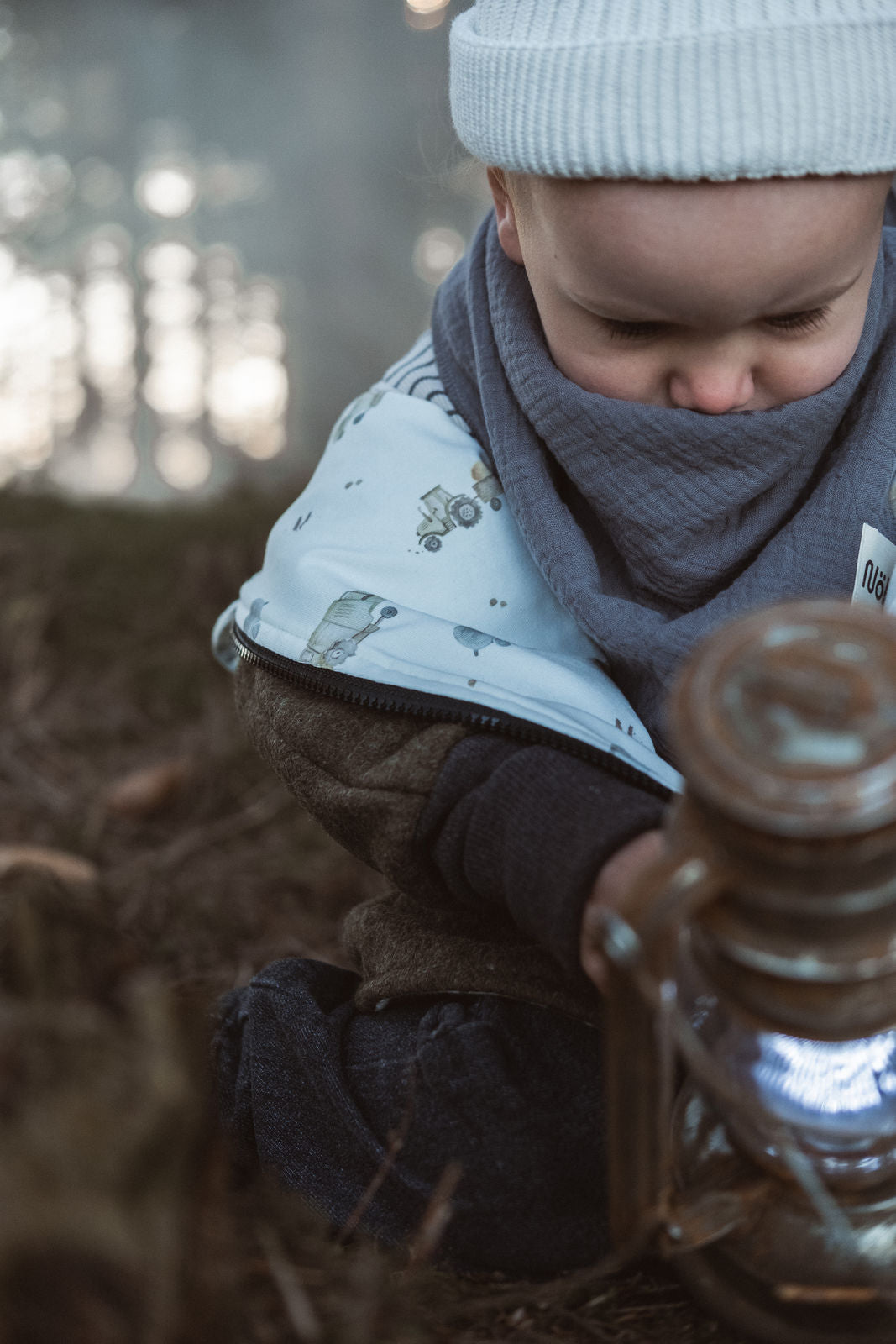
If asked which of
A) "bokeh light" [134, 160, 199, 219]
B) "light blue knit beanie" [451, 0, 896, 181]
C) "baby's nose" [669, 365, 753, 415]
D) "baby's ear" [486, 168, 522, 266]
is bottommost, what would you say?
"bokeh light" [134, 160, 199, 219]

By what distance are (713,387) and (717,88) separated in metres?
0.17

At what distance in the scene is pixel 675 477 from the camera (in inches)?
33.7

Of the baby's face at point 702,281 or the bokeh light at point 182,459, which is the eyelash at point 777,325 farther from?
the bokeh light at point 182,459

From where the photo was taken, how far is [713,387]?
30.4 inches

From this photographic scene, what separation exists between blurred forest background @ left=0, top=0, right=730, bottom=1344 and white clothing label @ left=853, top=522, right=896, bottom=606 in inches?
17.0

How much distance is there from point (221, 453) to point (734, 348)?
197 inches

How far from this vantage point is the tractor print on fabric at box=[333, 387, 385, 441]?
3.27 feet

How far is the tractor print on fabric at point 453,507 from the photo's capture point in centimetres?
92

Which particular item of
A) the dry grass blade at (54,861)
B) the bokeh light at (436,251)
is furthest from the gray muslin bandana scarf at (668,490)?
the bokeh light at (436,251)

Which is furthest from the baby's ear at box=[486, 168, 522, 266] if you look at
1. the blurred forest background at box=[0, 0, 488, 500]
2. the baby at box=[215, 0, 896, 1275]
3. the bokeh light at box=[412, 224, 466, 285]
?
the bokeh light at box=[412, 224, 466, 285]

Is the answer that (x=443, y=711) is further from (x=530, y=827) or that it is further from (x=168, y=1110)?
(x=168, y=1110)

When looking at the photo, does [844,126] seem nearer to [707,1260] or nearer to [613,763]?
[613,763]

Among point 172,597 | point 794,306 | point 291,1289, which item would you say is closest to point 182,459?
point 172,597

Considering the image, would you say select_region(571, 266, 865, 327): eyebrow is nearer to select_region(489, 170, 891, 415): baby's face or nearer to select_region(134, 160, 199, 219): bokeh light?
select_region(489, 170, 891, 415): baby's face
